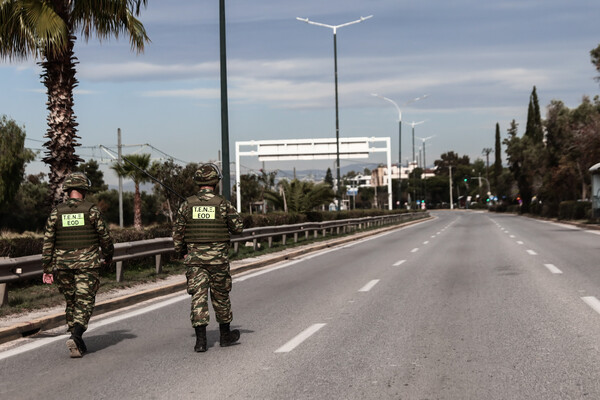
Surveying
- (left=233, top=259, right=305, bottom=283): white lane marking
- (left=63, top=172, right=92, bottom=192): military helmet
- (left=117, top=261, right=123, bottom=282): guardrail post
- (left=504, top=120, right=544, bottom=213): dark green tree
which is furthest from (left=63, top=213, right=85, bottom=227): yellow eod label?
(left=504, top=120, right=544, bottom=213): dark green tree

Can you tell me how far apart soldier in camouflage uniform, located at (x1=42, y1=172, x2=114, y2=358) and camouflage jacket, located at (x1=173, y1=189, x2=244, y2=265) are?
83 centimetres

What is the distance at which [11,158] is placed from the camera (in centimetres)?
4866

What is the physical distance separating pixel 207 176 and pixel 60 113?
812 cm

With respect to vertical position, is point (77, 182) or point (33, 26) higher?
point (33, 26)

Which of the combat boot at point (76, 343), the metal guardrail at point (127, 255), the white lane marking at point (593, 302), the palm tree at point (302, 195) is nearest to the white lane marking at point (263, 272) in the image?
the metal guardrail at point (127, 255)

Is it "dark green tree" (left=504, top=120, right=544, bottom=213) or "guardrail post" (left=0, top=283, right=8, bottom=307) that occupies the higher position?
"dark green tree" (left=504, top=120, right=544, bottom=213)

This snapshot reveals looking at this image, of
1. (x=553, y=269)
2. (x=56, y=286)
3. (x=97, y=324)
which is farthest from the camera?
(x=553, y=269)

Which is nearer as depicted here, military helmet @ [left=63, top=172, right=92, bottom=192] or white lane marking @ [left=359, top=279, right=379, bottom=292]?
military helmet @ [left=63, top=172, right=92, bottom=192]

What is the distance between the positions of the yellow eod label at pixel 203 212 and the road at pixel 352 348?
1.40 meters

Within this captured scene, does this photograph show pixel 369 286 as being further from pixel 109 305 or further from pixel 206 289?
pixel 206 289

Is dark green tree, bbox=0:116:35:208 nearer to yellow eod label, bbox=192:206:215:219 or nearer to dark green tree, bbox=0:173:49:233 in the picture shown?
dark green tree, bbox=0:173:49:233

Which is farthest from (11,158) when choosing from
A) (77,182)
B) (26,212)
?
(77,182)

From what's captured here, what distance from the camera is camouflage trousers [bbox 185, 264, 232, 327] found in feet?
24.4

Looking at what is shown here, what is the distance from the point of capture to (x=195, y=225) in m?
7.68
